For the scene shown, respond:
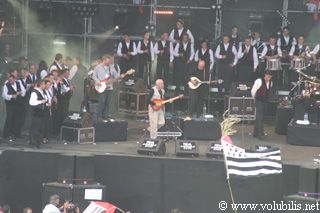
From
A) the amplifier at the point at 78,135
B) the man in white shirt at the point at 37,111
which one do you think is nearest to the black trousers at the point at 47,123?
the man in white shirt at the point at 37,111

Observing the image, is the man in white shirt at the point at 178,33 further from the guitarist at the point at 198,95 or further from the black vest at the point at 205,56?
the guitarist at the point at 198,95

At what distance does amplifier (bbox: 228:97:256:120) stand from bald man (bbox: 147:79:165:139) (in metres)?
3.20

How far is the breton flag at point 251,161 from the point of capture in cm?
2884

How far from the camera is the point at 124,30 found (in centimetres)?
3734

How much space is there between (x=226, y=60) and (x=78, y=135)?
6012 mm

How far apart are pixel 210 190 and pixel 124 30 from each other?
27.8 feet

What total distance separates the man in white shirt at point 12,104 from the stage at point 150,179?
0.75 meters

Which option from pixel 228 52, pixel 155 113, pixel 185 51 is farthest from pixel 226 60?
pixel 155 113

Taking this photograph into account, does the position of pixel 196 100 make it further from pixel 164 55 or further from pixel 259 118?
pixel 164 55

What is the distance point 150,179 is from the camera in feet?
100

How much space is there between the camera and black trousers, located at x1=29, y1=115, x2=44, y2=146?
102 ft

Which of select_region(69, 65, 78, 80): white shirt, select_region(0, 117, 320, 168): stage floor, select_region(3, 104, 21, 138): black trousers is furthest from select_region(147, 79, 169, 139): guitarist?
select_region(69, 65, 78, 80): white shirt

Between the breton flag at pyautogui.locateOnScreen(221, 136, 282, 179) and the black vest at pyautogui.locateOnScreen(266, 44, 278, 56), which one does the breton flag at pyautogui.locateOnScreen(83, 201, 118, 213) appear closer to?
the breton flag at pyautogui.locateOnScreen(221, 136, 282, 179)

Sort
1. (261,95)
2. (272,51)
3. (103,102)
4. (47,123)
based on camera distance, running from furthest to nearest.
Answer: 1. (272,51)
2. (103,102)
3. (261,95)
4. (47,123)
